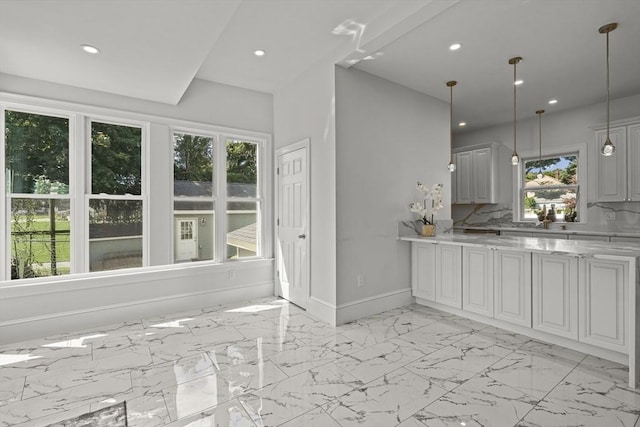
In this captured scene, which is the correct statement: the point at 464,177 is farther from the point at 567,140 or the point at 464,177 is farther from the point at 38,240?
the point at 38,240

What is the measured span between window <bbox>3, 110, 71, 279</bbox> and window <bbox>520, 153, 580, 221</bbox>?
701cm

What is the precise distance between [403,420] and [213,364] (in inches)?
61.9

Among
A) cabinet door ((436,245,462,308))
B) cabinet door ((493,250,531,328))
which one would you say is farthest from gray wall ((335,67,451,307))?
cabinet door ((493,250,531,328))

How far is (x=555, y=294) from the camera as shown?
2889 millimetres

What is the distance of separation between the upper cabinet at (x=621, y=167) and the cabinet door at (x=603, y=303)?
2.81m

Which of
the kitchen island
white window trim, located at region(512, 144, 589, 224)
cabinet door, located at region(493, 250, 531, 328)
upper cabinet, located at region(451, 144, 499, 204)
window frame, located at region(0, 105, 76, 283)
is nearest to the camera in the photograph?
the kitchen island

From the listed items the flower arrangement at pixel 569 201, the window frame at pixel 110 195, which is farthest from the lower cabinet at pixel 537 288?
the window frame at pixel 110 195

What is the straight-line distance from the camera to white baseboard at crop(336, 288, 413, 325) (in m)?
3.59

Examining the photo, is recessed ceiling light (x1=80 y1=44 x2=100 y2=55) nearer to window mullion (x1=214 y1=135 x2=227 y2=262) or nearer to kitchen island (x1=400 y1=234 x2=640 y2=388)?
window mullion (x1=214 y1=135 x2=227 y2=262)

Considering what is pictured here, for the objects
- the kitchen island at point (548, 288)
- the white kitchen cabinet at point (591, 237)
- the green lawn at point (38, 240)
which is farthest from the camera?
the white kitchen cabinet at point (591, 237)

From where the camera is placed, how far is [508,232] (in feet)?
19.5

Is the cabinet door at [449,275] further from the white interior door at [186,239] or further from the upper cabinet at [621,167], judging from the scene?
the white interior door at [186,239]

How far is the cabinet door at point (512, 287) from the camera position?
309cm

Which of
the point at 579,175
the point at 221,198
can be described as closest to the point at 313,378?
the point at 221,198
